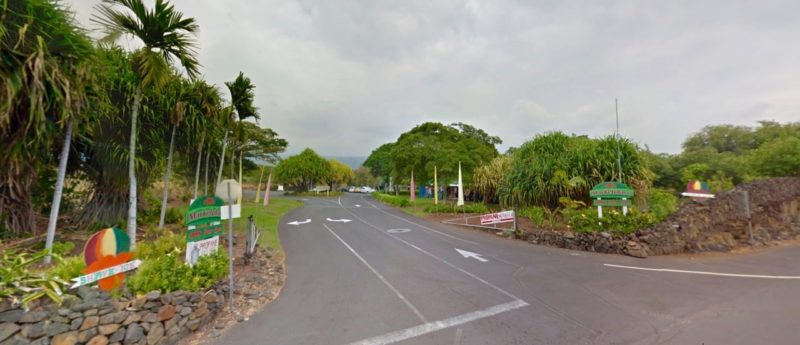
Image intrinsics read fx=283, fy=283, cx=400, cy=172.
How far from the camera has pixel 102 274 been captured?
138 inches

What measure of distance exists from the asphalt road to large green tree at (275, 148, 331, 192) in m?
39.0

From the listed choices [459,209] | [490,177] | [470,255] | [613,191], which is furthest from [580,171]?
[490,177]

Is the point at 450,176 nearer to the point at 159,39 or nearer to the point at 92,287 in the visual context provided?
the point at 159,39

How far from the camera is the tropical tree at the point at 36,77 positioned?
408 centimetres

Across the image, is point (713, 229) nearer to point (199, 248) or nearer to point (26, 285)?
point (199, 248)

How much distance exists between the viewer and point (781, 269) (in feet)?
22.6

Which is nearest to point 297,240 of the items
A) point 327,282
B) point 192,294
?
point 327,282

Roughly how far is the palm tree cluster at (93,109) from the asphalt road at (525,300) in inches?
182

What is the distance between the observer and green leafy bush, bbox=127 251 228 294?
146 inches

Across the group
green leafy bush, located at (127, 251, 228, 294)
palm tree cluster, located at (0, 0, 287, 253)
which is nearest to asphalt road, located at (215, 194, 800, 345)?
green leafy bush, located at (127, 251, 228, 294)

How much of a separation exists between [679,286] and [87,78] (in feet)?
39.8

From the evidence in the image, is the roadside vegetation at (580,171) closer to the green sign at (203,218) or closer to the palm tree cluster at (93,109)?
the green sign at (203,218)

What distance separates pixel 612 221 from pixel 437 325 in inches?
325

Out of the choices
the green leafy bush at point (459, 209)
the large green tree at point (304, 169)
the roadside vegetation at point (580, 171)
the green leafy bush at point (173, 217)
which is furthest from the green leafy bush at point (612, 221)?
the large green tree at point (304, 169)
